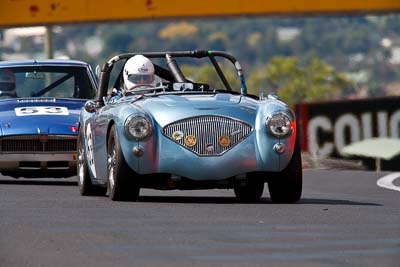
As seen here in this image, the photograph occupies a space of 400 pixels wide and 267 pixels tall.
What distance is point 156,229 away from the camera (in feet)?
30.8

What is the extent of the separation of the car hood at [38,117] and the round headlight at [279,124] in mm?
4349

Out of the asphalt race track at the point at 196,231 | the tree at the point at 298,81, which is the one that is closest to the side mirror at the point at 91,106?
the asphalt race track at the point at 196,231

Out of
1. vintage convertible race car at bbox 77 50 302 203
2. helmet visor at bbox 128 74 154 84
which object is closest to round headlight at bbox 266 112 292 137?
vintage convertible race car at bbox 77 50 302 203

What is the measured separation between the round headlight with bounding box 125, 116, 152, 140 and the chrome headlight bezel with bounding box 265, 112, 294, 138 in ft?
2.95

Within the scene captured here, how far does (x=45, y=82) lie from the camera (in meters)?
18.0

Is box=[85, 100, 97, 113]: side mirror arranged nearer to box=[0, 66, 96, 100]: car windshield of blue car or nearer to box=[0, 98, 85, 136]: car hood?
box=[0, 98, 85, 136]: car hood

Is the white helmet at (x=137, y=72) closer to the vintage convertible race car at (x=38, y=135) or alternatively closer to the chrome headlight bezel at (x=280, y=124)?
the chrome headlight bezel at (x=280, y=124)

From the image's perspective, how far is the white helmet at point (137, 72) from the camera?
1357 centimetres

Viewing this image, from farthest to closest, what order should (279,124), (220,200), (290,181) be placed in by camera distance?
(220,200)
(290,181)
(279,124)

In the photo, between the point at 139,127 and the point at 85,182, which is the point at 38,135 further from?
the point at 139,127

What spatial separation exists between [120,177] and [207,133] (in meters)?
0.74

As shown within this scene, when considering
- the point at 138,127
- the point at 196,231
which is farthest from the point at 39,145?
the point at 196,231

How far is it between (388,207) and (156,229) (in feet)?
8.96

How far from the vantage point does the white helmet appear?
1357 cm
